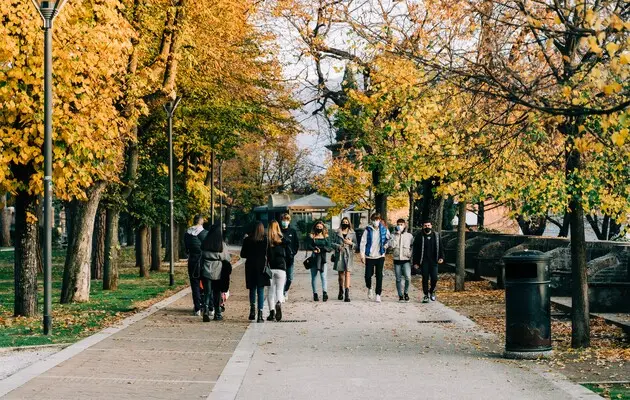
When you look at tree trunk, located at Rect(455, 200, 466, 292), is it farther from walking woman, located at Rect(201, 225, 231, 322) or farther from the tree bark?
the tree bark

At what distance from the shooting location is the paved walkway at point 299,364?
9750 mm

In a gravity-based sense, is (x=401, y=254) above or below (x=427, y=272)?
above

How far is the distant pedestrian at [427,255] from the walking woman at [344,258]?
1443 millimetres

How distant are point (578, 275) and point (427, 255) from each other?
8672 mm

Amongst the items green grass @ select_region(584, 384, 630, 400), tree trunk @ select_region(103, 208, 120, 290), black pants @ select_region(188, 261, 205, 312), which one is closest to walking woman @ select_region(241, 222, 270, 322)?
black pants @ select_region(188, 261, 205, 312)

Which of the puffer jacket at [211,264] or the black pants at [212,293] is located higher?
the puffer jacket at [211,264]

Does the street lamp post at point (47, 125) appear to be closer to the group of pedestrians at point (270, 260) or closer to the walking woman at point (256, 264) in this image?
the group of pedestrians at point (270, 260)

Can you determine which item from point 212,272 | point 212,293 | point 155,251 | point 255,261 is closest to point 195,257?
point 212,293

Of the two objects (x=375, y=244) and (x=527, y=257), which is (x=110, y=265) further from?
(x=527, y=257)

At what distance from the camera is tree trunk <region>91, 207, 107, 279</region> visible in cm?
2884

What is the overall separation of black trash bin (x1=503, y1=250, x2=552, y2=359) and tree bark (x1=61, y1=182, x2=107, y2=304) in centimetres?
1162

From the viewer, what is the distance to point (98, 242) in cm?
2959

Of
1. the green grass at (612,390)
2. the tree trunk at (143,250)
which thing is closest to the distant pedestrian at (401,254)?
the green grass at (612,390)

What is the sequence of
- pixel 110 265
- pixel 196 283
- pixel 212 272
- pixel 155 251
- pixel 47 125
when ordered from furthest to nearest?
1. pixel 155 251
2. pixel 110 265
3. pixel 196 283
4. pixel 212 272
5. pixel 47 125
